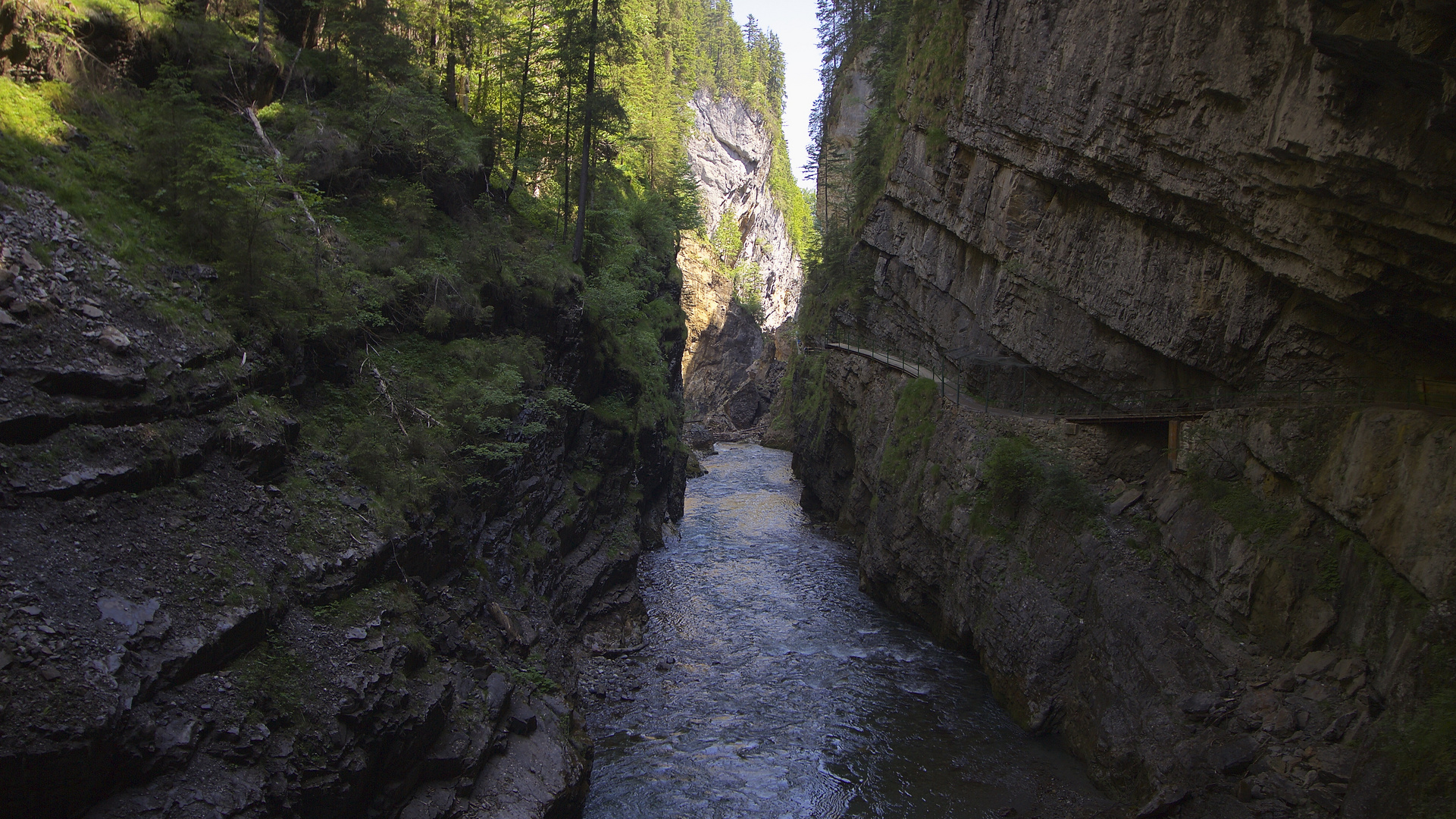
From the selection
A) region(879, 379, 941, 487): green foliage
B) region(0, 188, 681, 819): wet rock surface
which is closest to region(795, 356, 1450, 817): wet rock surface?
region(879, 379, 941, 487): green foliage

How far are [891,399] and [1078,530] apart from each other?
11.5 metres

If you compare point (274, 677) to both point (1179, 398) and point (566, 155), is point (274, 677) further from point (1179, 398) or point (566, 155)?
point (566, 155)

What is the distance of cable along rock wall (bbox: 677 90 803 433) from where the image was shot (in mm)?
65500

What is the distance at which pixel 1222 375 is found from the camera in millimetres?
15094

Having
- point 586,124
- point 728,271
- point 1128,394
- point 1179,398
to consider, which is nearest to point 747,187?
point 728,271

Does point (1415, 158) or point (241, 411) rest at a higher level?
point (1415, 158)

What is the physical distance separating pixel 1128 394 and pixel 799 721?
10.9 metres

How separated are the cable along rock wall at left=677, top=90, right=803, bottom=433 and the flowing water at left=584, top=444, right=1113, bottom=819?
4270cm

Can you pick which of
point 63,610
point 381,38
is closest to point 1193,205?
point 63,610

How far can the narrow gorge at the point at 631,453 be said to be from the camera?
868 cm

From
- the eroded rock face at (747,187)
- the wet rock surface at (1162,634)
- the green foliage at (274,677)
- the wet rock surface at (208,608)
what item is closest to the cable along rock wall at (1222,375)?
the wet rock surface at (1162,634)

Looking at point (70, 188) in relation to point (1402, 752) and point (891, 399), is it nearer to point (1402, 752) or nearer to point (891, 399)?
point (1402, 752)

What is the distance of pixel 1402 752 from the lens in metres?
8.59

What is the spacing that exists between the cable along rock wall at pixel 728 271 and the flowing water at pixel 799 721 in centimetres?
4270
